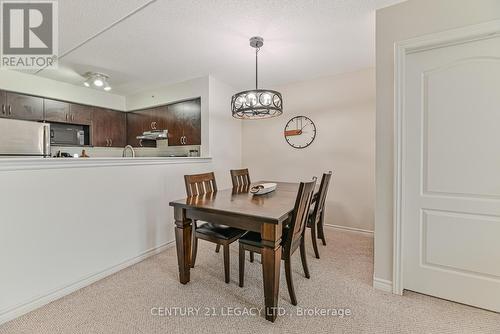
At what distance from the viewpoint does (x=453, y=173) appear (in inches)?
66.3

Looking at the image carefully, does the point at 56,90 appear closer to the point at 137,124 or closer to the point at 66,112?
the point at 66,112

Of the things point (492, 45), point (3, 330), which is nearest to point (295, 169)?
point (492, 45)

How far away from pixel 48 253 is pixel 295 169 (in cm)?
315

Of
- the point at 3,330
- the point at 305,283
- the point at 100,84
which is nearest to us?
the point at 3,330

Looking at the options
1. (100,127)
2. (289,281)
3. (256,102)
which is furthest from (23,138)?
(289,281)

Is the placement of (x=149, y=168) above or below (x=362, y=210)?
above

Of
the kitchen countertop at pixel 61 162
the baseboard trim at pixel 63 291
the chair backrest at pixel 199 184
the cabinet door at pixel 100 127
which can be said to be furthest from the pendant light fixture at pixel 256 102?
the cabinet door at pixel 100 127

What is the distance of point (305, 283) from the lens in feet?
6.63

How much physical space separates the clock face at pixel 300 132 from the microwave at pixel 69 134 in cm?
355

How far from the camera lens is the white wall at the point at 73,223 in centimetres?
163

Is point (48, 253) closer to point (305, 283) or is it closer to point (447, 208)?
point (305, 283)

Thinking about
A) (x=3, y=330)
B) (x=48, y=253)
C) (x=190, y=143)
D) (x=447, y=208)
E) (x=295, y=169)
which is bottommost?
(x=3, y=330)

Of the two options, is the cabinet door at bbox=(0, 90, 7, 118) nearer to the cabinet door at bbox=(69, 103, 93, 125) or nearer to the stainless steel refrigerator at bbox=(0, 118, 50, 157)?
the stainless steel refrigerator at bbox=(0, 118, 50, 157)

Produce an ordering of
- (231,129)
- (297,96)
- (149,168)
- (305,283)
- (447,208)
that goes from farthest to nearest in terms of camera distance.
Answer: (231,129)
(297,96)
(149,168)
(305,283)
(447,208)
